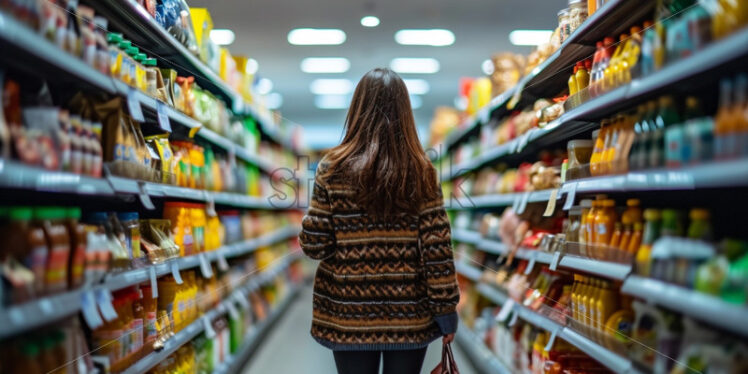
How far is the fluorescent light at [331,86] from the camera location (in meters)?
8.47

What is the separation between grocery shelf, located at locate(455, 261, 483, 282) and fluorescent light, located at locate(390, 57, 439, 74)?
111 inches

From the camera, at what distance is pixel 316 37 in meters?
6.04

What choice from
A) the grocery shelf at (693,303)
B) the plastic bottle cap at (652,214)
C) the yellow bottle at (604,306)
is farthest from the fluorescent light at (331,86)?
the grocery shelf at (693,303)

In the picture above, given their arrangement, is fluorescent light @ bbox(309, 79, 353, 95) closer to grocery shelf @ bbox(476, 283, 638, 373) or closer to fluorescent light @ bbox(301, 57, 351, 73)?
fluorescent light @ bbox(301, 57, 351, 73)

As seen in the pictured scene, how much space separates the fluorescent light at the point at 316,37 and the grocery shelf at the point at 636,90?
3.16 meters

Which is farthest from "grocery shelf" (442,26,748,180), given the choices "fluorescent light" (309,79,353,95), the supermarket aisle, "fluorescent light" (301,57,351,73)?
"fluorescent light" (309,79,353,95)

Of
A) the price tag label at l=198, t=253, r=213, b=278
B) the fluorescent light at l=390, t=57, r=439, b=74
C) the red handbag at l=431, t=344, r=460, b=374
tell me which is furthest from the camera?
the fluorescent light at l=390, t=57, r=439, b=74

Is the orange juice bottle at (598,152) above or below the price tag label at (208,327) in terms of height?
above

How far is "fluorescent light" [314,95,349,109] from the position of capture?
9945 mm

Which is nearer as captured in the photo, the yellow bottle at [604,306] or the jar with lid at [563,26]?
the yellow bottle at [604,306]

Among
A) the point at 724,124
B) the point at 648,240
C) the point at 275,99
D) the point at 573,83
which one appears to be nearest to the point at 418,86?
the point at 275,99

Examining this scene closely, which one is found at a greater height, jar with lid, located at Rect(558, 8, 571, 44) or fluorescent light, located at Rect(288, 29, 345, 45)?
fluorescent light, located at Rect(288, 29, 345, 45)

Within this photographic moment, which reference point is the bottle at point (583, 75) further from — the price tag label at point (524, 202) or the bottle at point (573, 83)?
the price tag label at point (524, 202)

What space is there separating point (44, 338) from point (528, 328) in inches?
99.6
